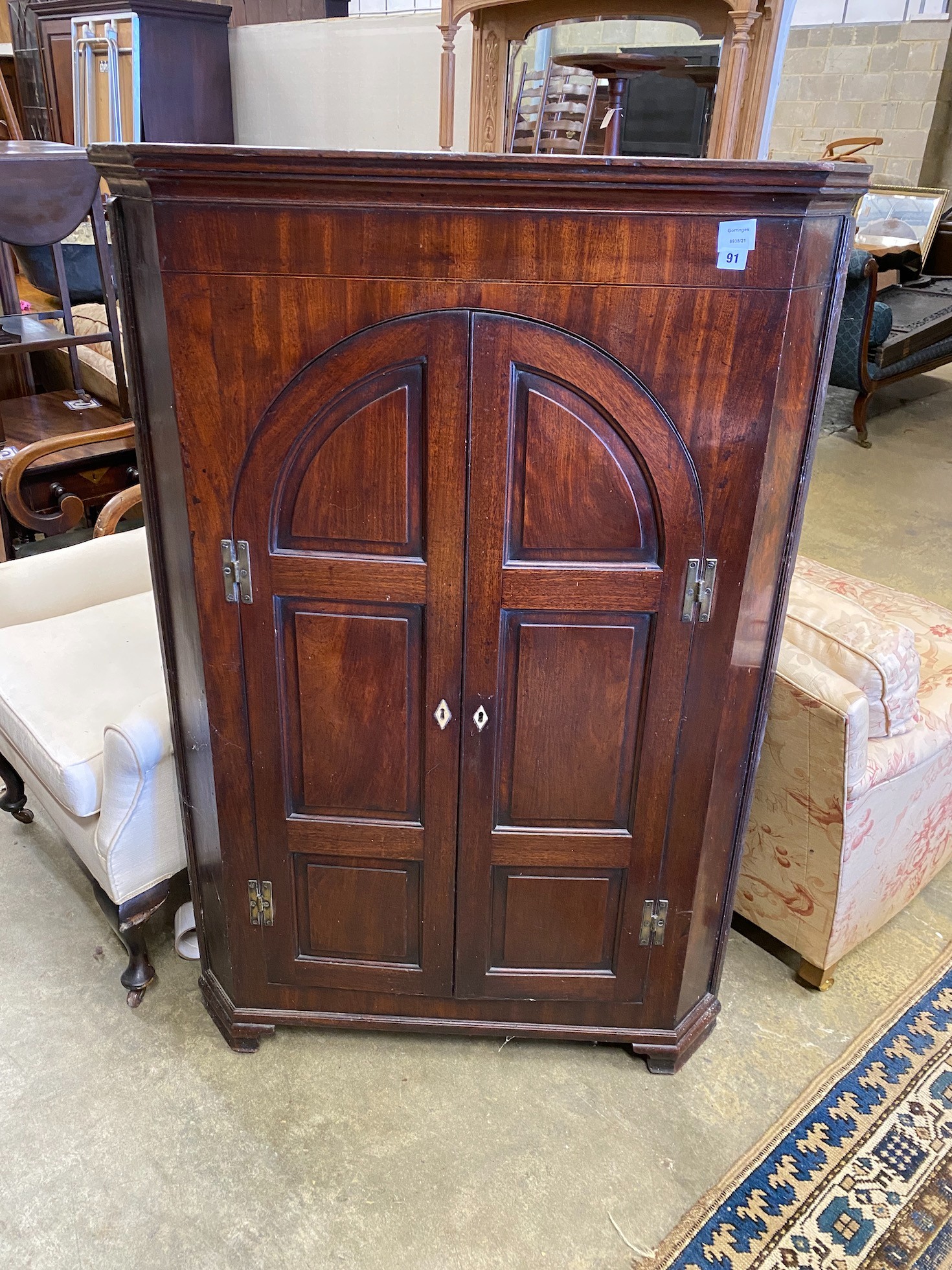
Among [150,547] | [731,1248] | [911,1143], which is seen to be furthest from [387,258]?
[911,1143]

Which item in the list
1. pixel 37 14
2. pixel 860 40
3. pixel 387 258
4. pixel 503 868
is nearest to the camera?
pixel 387 258

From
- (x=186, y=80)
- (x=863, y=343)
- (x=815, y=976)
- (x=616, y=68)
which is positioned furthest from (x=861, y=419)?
(x=186, y=80)

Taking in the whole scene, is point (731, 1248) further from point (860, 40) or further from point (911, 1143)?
point (860, 40)

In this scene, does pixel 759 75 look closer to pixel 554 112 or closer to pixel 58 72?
pixel 554 112

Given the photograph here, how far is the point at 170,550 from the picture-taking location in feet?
4.57

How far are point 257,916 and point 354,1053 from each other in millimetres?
363

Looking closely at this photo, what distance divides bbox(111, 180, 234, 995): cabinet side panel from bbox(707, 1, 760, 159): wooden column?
1099 mm

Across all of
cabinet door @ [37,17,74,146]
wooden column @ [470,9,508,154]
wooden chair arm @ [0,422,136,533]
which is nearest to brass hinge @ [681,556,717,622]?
wooden column @ [470,9,508,154]

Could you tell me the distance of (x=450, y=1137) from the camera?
1.57 metres

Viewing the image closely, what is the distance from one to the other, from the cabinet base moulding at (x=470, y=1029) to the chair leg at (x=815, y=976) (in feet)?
1.07

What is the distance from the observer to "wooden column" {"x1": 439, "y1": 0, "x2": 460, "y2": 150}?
91.4 inches

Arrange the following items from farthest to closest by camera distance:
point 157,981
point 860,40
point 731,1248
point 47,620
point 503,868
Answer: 1. point 860,40
2. point 47,620
3. point 157,981
4. point 503,868
5. point 731,1248

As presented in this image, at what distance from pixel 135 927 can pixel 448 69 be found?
2.29 metres

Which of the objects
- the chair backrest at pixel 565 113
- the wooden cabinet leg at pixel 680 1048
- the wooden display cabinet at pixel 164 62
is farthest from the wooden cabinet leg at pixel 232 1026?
the wooden display cabinet at pixel 164 62
